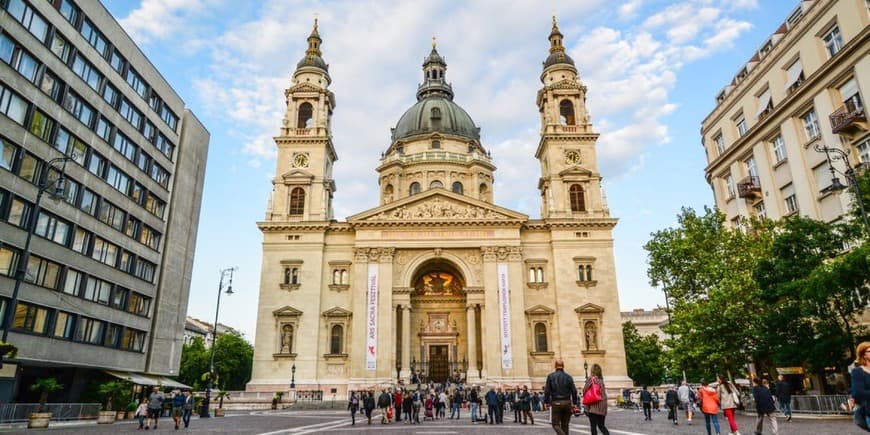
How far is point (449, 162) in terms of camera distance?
5462 centimetres

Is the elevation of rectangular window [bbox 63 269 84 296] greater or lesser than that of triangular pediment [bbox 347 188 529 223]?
lesser

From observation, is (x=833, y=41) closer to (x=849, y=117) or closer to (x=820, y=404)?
(x=849, y=117)

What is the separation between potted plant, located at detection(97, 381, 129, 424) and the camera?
25.0 metres

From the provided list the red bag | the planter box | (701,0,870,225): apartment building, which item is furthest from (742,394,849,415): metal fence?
the planter box

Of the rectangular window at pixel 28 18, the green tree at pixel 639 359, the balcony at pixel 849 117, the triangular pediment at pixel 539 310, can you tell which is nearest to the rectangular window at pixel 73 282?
the rectangular window at pixel 28 18

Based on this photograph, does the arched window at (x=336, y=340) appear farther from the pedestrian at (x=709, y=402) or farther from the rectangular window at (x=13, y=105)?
the pedestrian at (x=709, y=402)

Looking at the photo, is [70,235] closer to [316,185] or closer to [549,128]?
[316,185]

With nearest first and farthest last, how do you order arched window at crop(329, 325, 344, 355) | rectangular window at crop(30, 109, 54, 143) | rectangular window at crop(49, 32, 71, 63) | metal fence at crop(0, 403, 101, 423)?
metal fence at crop(0, 403, 101, 423), rectangular window at crop(30, 109, 54, 143), rectangular window at crop(49, 32, 71, 63), arched window at crop(329, 325, 344, 355)

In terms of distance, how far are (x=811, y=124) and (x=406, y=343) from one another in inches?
1158

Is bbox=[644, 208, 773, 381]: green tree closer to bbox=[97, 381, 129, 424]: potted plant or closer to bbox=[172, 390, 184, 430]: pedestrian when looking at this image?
bbox=[172, 390, 184, 430]: pedestrian

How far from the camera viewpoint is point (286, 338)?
4156 cm

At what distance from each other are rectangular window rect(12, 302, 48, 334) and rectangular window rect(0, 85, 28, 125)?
29.1ft

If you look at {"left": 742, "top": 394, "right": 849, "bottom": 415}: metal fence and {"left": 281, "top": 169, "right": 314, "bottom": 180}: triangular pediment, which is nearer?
{"left": 742, "top": 394, "right": 849, "bottom": 415}: metal fence

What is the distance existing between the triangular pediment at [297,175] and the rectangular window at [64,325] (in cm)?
1968
